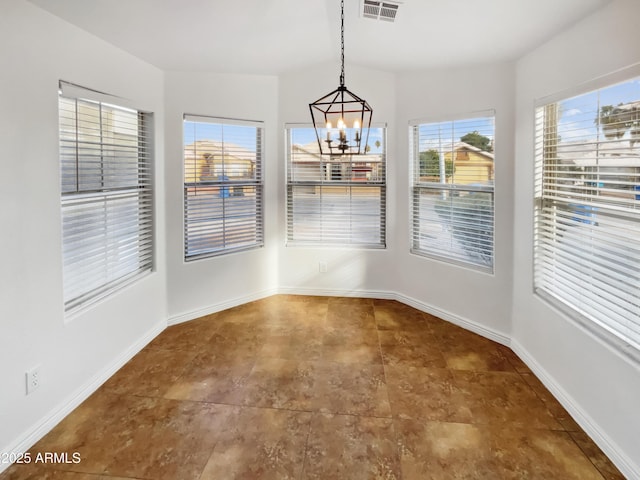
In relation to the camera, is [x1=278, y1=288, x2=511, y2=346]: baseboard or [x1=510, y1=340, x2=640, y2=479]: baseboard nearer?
[x1=510, y1=340, x2=640, y2=479]: baseboard

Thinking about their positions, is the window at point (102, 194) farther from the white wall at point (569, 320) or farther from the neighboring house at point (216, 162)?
the white wall at point (569, 320)

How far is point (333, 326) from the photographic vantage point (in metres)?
3.88

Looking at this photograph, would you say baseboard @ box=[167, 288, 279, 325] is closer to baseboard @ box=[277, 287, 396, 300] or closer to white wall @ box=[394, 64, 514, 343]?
baseboard @ box=[277, 287, 396, 300]

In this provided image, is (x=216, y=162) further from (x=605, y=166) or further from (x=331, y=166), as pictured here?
(x=605, y=166)

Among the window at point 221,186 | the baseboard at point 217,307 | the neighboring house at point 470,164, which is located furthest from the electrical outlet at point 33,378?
the neighboring house at point 470,164

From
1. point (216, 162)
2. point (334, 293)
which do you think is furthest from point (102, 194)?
point (334, 293)

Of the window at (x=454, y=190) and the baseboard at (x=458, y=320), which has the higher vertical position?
the window at (x=454, y=190)

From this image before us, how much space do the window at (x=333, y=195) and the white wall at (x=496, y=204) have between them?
293 mm

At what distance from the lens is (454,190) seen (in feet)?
12.9

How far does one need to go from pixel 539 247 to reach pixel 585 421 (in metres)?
1.23

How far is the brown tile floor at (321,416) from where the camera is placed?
2010 mm

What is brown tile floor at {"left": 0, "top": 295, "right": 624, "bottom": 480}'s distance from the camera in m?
2.01

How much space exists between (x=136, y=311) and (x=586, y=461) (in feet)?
10.6

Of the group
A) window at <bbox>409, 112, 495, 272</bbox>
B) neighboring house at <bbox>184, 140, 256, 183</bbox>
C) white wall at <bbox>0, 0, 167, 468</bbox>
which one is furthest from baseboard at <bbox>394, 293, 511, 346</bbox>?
white wall at <bbox>0, 0, 167, 468</bbox>
